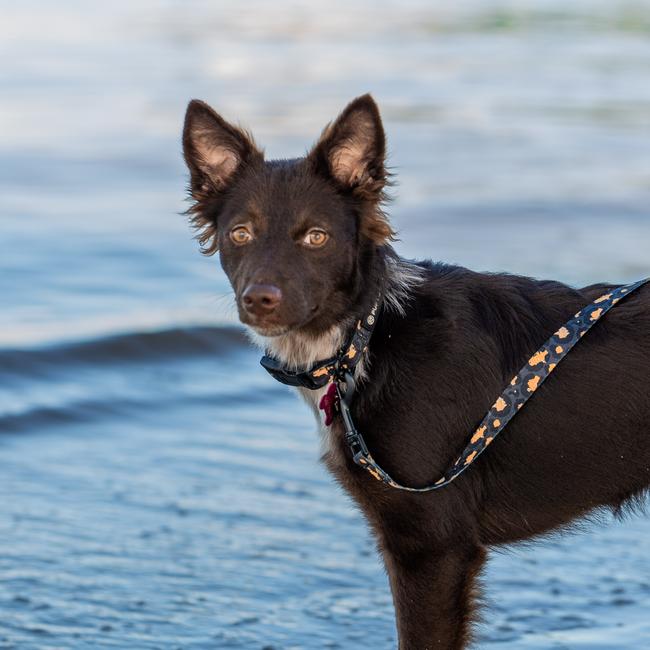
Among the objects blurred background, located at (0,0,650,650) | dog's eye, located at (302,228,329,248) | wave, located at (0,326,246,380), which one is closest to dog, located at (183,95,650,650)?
dog's eye, located at (302,228,329,248)

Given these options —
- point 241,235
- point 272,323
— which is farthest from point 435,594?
point 241,235

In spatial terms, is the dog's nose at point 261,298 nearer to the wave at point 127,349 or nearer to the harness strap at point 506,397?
the harness strap at point 506,397

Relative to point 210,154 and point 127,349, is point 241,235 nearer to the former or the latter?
point 210,154

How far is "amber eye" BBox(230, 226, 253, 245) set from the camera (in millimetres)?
4121

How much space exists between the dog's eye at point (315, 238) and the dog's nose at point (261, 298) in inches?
8.4

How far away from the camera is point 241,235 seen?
4133 millimetres

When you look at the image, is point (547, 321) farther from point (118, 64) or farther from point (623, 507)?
point (118, 64)

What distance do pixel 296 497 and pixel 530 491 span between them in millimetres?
2284

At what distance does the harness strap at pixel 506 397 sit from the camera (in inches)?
159

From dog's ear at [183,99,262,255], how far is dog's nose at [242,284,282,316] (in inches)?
20.0

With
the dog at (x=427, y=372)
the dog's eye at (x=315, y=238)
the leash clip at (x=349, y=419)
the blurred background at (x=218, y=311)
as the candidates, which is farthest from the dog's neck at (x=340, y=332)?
the blurred background at (x=218, y=311)

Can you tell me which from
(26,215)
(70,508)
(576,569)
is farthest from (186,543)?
(26,215)

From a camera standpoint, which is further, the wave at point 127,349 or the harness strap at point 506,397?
the wave at point 127,349

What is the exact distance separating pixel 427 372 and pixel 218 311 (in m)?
5.07
